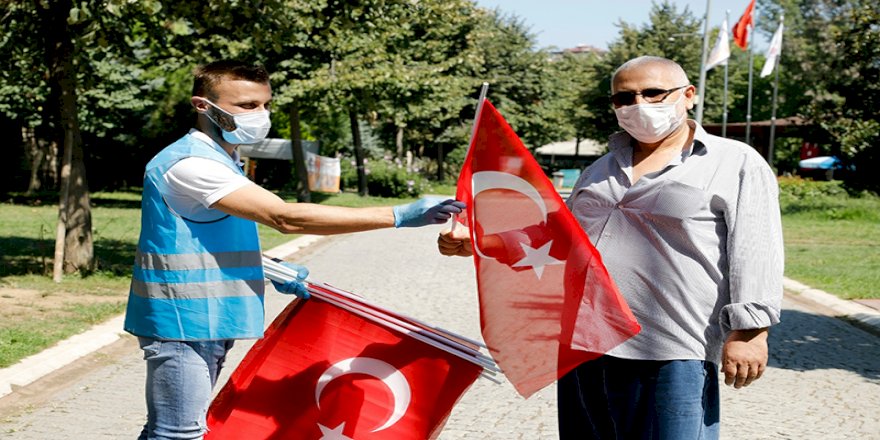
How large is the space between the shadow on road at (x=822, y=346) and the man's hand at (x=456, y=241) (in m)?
5.13

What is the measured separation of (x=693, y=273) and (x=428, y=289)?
9.40 meters

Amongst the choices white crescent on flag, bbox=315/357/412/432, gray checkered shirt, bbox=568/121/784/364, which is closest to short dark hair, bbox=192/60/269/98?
white crescent on flag, bbox=315/357/412/432

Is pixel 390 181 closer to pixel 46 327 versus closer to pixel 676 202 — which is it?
pixel 46 327

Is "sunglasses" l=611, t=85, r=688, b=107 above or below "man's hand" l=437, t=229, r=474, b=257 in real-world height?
above

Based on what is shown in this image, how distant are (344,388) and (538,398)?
127 inches

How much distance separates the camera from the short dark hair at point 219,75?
11.7ft

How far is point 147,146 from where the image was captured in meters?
37.2

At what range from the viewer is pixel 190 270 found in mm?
3398

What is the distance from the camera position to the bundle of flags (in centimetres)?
378

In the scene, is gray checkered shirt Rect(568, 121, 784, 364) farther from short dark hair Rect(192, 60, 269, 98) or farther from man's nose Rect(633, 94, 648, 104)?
short dark hair Rect(192, 60, 269, 98)

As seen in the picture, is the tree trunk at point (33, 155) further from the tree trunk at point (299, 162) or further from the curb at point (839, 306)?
the curb at point (839, 306)

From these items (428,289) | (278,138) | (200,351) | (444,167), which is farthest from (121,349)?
(444,167)

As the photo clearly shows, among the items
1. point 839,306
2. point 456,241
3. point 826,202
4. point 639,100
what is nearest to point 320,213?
point 456,241

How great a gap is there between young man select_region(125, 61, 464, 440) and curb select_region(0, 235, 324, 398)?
3.70 meters
